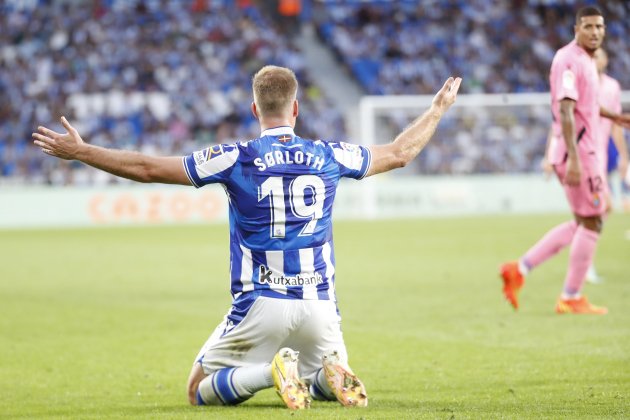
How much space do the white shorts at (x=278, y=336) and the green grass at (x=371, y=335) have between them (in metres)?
0.27

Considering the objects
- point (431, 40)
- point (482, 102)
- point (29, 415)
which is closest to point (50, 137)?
point (29, 415)

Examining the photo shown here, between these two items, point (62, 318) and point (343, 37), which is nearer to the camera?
point (62, 318)

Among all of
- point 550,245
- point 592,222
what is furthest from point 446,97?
point 550,245

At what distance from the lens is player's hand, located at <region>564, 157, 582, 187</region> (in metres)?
8.97

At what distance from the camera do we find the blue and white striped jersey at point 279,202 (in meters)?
5.51

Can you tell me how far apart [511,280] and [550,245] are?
570 millimetres

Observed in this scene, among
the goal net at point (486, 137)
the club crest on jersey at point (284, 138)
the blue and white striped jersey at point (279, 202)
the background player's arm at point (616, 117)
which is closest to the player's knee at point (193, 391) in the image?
the blue and white striped jersey at point (279, 202)

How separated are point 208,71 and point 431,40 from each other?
832 cm

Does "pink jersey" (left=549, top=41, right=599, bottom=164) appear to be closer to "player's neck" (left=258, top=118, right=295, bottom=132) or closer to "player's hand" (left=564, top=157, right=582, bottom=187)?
"player's hand" (left=564, top=157, right=582, bottom=187)

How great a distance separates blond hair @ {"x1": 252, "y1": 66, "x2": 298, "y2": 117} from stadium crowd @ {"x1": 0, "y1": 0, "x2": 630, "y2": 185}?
2427 cm

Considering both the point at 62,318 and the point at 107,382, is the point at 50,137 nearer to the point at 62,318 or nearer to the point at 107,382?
the point at 107,382

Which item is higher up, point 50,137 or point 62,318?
point 50,137

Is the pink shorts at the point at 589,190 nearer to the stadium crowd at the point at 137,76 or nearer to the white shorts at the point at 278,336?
the white shorts at the point at 278,336

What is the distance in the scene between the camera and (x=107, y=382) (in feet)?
22.7
